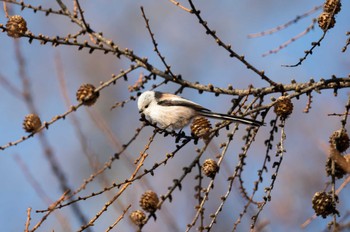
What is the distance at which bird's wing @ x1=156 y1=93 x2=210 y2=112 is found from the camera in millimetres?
3742

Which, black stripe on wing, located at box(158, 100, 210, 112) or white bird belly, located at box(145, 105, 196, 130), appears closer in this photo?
black stripe on wing, located at box(158, 100, 210, 112)

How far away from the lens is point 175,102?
3912 millimetres

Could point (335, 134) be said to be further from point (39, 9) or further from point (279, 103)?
point (39, 9)

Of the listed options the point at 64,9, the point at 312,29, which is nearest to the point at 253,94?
the point at 312,29

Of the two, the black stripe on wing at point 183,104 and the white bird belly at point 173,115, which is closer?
the black stripe on wing at point 183,104

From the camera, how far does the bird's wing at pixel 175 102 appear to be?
3742mm

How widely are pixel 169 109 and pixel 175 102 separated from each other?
61 millimetres

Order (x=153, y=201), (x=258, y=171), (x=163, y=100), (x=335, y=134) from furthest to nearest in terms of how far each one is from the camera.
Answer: (x=163, y=100)
(x=258, y=171)
(x=335, y=134)
(x=153, y=201)

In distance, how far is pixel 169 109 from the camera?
391cm

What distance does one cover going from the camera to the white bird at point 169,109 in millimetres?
3795

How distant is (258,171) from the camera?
111 inches

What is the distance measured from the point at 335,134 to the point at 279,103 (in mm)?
Result: 391

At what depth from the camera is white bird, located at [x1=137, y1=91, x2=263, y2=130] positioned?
3795 millimetres

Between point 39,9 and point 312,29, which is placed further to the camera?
point 312,29
